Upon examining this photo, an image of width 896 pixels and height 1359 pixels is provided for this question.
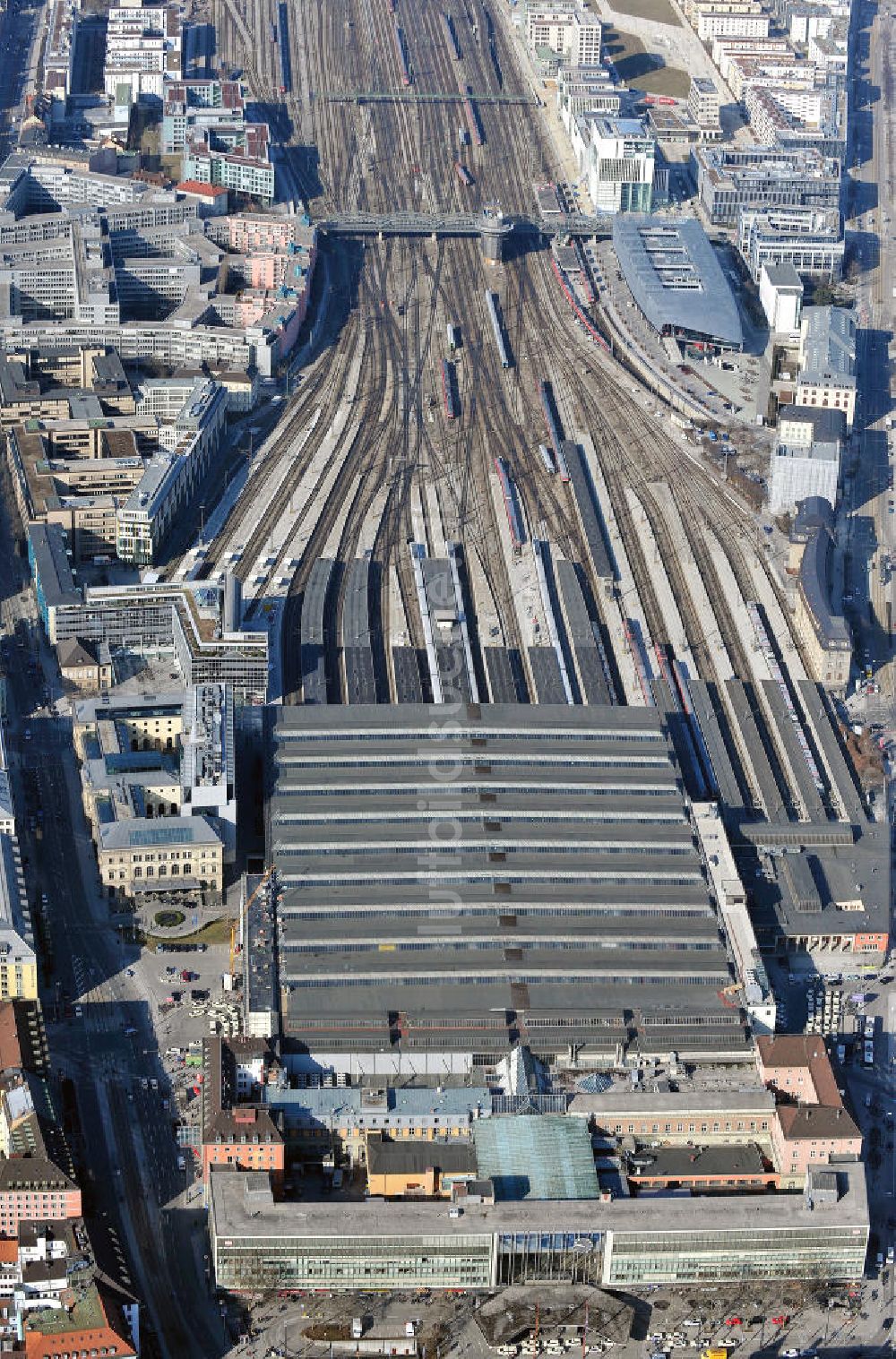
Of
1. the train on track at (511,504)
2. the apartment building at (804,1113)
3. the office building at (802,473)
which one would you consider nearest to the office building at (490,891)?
the apartment building at (804,1113)

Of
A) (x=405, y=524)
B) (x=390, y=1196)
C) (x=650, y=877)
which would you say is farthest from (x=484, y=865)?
(x=405, y=524)

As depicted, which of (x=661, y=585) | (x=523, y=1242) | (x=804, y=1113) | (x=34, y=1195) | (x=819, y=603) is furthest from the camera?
(x=661, y=585)

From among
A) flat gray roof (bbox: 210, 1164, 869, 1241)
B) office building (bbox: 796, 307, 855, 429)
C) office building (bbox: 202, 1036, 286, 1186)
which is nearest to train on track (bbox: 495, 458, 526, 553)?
office building (bbox: 796, 307, 855, 429)

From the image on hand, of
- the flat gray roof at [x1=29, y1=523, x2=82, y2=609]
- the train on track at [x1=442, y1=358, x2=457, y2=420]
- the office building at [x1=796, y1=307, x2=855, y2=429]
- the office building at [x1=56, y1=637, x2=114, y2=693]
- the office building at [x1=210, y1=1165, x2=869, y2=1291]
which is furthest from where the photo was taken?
the train on track at [x1=442, y1=358, x2=457, y2=420]

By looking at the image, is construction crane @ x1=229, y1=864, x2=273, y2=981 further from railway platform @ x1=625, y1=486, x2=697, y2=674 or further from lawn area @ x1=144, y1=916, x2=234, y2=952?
railway platform @ x1=625, y1=486, x2=697, y2=674

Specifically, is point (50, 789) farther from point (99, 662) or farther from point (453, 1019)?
point (453, 1019)

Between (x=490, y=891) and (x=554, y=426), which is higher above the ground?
(x=554, y=426)

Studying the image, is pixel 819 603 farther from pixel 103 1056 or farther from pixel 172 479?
pixel 103 1056

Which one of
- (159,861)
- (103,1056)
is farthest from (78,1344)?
(159,861)
